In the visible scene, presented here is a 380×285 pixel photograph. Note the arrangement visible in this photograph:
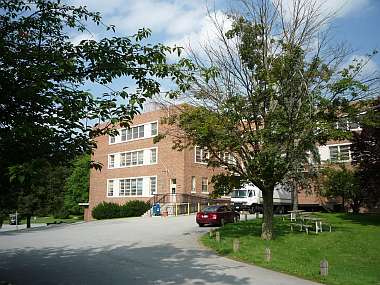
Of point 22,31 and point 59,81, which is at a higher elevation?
point 22,31

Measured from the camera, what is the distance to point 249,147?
786 inches

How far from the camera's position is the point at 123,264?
13.9m

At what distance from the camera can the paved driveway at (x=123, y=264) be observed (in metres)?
11.4

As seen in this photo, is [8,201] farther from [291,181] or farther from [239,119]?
[291,181]

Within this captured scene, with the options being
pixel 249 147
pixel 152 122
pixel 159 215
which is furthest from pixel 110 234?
pixel 152 122

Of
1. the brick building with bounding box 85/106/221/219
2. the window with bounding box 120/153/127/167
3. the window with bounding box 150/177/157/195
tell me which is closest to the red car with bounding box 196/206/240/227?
the brick building with bounding box 85/106/221/219

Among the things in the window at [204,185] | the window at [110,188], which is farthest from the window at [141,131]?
the window at [204,185]

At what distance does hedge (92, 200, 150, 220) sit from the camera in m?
42.9

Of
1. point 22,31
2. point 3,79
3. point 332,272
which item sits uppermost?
point 22,31

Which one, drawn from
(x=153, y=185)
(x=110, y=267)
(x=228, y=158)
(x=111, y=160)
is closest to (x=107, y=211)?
(x=153, y=185)

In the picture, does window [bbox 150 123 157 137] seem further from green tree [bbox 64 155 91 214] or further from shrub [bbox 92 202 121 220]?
green tree [bbox 64 155 91 214]

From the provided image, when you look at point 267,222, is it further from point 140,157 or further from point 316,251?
point 140,157

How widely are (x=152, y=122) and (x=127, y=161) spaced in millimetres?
6500

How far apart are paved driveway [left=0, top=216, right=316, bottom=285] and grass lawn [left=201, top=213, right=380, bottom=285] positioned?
85 centimetres
